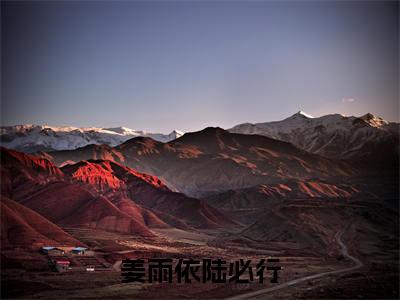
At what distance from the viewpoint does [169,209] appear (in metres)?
94.9

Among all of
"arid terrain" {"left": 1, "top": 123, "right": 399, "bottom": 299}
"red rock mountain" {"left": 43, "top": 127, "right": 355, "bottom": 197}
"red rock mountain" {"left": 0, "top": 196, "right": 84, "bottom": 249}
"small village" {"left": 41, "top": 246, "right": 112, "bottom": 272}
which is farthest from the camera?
"red rock mountain" {"left": 43, "top": 127, "right": 355, "bottom": 197}

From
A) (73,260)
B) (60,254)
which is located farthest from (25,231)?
(73,260)

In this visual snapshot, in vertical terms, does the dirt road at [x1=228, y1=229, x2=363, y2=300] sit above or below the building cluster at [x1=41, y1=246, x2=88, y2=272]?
below

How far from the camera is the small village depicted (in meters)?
43.5

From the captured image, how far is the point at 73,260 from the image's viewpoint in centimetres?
4622

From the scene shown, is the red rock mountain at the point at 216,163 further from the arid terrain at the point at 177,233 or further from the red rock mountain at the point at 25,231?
the red rock mountain at the point at 25,231

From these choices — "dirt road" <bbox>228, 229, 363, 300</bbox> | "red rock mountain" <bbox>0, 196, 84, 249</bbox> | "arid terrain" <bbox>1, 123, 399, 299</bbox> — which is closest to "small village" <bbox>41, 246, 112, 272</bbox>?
"arid terrain" <bbox>1, 123, 399, 299</bbox>

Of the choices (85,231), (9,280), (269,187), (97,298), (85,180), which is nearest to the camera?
(97,298)

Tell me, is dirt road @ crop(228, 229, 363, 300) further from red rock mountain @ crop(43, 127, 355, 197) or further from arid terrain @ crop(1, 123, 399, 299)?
red rock mountain @ crop(43, 127, 355, 197)

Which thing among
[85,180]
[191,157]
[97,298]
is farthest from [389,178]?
[97,298]

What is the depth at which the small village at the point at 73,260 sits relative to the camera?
1714 inches

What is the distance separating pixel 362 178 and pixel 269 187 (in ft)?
166

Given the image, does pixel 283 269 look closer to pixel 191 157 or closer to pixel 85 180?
pixel 85 180

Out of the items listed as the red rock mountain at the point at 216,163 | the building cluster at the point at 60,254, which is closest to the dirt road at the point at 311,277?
the building cluster at the point at 60,254
